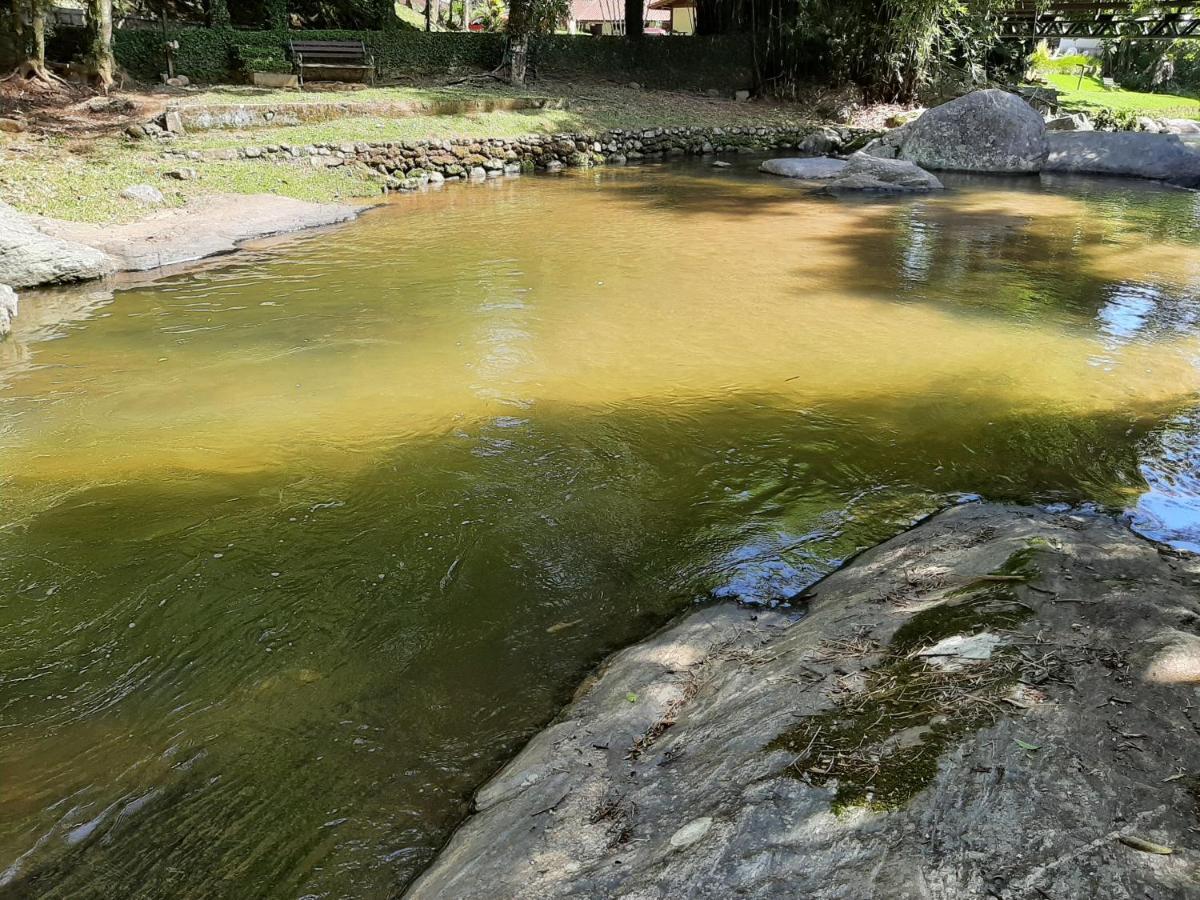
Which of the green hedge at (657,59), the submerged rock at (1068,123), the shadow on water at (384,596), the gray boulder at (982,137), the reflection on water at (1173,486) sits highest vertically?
the green hedge at (657,59)

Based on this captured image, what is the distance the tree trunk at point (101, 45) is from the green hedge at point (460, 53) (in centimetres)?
133

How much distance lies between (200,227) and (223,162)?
3.22 m

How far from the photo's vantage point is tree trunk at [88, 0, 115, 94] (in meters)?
17.0

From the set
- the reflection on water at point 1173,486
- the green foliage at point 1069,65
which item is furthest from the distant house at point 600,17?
the reflection on water at point 1173,486

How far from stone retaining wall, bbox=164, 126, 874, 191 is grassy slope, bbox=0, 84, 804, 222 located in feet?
0.92

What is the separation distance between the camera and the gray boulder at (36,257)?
8164mm

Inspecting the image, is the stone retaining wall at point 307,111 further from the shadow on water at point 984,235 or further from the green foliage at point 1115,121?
the green foliage at point 1115,121

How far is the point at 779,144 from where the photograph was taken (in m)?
20.5

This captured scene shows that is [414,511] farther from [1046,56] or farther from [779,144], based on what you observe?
[1046,56]

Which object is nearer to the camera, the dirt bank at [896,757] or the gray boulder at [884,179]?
the dirt bank at [896,757]

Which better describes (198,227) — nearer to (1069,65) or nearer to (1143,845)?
(1143,845)

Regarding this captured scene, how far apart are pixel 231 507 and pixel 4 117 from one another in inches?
538

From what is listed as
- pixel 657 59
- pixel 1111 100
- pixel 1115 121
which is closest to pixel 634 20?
pixel 657 59

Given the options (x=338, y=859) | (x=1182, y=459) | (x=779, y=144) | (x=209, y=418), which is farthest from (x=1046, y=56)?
(x=338, y=859)
